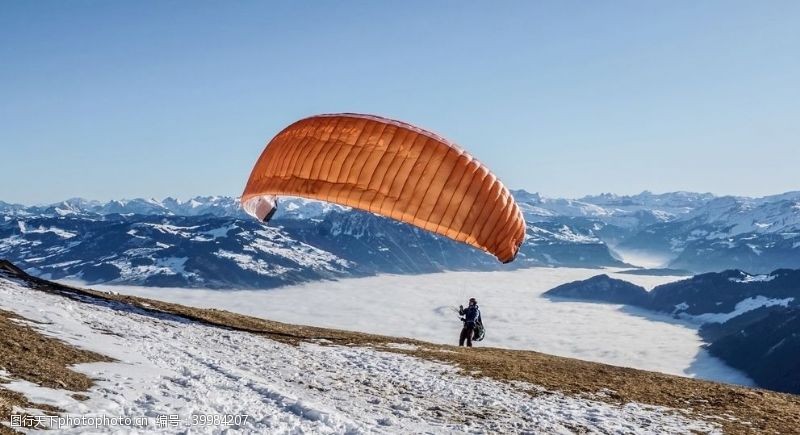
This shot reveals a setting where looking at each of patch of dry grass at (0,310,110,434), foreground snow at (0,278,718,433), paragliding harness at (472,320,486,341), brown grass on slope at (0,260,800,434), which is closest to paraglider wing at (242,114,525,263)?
brown grass on slope at (0,260,800,434)

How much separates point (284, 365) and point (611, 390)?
9.49 metres

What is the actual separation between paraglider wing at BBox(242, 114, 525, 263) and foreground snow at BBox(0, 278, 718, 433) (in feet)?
14.7

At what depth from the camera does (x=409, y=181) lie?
1830cm

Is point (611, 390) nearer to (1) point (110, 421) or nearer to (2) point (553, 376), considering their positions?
(2) point (553, 376)

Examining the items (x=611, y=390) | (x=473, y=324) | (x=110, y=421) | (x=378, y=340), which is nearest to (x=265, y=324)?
(x=378, y=340)

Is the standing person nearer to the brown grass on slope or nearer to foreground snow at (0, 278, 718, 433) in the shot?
the brown grass on slope

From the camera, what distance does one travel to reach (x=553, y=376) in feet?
62.8

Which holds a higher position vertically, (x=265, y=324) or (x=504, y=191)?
(x=504, y=191)

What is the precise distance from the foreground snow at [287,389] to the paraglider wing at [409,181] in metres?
4.47

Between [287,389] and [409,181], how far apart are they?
287 inches

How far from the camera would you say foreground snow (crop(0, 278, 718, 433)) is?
10.9m
